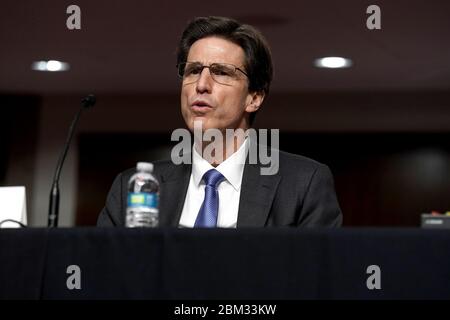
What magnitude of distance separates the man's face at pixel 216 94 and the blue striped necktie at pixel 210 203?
0.12 metres

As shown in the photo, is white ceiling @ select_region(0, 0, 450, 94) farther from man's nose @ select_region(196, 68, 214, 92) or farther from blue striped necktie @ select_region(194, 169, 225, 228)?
blue striped necktie @ select_region(194, 169, 225, 228)

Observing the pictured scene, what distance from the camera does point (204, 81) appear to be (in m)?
1.69

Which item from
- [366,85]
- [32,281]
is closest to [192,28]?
[32,281]

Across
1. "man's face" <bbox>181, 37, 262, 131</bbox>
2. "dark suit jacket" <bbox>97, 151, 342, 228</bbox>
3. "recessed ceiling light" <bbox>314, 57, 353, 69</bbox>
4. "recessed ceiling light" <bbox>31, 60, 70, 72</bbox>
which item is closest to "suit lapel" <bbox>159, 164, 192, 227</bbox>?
"dark suit jacket" <bbox>97, 151, 342, 228</bbox>

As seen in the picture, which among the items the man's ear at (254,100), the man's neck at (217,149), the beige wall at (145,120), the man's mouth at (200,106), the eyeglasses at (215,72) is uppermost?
the beige wall at (145,120)

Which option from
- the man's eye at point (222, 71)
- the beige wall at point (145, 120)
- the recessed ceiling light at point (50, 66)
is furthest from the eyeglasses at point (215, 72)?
the beige wall at point (145, 120)

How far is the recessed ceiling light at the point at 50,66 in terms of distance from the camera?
4875 millimetres

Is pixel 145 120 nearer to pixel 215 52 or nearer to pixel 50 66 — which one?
pixel 50 66

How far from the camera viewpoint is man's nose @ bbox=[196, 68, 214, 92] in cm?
168

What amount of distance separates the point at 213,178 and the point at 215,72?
256mm

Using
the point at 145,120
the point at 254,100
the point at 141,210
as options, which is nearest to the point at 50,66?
the point at 145,120

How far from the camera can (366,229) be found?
1065 millimetres

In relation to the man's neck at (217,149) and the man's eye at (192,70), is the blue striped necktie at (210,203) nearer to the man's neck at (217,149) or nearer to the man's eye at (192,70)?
the man's neck at (217,149)
